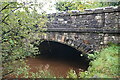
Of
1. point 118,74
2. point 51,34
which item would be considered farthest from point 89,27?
point 118,74

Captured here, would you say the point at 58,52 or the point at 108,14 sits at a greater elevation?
the point at 108,14

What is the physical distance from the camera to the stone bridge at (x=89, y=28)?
5188 mm

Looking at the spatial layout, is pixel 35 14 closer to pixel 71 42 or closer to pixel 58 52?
pixel 71 42

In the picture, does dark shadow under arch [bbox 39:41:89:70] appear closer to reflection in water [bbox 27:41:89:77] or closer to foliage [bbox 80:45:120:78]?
reflection in water [bbox 27:41:89:77]

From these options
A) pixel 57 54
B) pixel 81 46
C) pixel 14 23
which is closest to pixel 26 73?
pixel 14 23

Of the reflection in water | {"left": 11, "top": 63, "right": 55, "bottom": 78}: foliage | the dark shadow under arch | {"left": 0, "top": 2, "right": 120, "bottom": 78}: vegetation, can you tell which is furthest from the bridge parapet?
the dark shadow under arch

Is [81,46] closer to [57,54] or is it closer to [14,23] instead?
[14,23]

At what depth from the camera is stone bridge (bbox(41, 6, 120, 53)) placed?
17.0 feet

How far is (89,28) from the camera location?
5609mm

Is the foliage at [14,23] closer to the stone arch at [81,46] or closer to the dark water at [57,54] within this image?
the stone arch at [81,46]

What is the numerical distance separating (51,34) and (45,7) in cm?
370

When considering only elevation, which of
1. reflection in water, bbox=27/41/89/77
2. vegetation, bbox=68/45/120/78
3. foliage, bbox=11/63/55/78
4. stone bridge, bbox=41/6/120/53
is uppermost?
stone bridge, bbox=41/6/120/53

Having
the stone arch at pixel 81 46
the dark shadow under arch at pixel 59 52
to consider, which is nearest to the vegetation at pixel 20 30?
the stone arch at pixel 81 46

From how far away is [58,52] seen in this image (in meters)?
11.1
